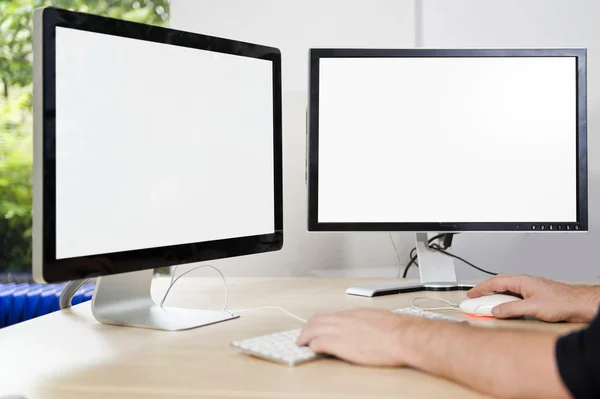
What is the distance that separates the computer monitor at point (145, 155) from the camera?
964 millimetres

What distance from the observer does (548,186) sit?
60.6 inches

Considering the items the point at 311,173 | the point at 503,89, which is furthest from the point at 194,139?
the point at 503,89

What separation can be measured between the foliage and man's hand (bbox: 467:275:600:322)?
5.86 ft

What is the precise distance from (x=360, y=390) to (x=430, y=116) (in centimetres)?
91

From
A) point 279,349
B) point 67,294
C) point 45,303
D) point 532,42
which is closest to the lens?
point 279,349

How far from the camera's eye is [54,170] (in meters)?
0.96

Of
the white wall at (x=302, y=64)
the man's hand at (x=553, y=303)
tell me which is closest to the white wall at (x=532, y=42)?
the white wall at (x=302, y=64)

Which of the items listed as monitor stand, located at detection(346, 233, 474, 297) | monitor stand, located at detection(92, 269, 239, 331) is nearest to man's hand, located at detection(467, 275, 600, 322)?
monitor stand, located at detection(346, 233, 474, 297)

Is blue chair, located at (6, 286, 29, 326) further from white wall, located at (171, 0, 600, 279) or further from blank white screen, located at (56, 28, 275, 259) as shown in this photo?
blank white screen, located at (56, 28, 275, 259)

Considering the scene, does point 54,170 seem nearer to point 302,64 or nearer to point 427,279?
point 427,279

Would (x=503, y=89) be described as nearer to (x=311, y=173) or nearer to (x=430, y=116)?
(x=430, y=116)

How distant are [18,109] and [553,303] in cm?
219

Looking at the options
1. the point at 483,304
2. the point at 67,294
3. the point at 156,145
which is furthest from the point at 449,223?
the point at 67,294

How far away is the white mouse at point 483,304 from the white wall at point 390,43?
69 cm
